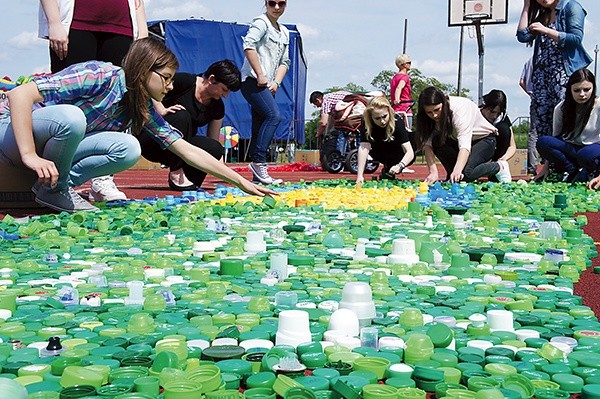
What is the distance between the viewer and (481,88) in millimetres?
15242

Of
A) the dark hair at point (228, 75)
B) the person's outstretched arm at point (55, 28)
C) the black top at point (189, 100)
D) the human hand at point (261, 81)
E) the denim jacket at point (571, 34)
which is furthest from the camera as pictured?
the denim jacket at point (571, 34)

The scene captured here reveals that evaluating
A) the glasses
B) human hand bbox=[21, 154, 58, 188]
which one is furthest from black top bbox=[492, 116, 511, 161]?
human hand bbox=[21, 154, 58, 188]

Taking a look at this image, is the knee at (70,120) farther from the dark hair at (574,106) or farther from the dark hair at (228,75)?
the dark hair at (574,106)

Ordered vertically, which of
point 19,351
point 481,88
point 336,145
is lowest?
point 19,351

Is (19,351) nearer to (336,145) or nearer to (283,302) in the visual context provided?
(283,302)

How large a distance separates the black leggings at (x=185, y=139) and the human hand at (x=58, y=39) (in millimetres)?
1606

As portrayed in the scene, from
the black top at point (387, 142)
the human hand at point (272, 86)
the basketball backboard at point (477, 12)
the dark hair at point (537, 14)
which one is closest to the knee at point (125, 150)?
the human hand at point (272, 86)

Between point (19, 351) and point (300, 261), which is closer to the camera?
point (19, 351)

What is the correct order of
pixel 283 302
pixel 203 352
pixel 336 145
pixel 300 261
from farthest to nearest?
pixel 336 145
pixel 300 261
pixel 283 302
pixel 203 352

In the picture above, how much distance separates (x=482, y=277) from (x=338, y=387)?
3.74 ft

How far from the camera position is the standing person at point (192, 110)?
5297 millimetres

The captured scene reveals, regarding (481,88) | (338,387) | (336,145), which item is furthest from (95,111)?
(481,88)

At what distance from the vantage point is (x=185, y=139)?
5523mm

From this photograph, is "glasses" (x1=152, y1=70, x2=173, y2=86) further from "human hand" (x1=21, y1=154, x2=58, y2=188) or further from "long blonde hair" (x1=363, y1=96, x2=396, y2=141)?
"long blonde hair" (x1=363, y1=96, x2=396, y2=141)
